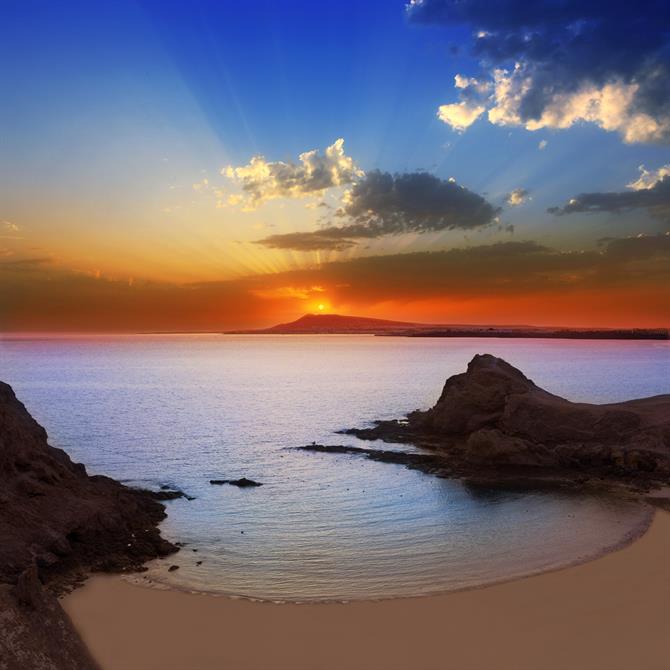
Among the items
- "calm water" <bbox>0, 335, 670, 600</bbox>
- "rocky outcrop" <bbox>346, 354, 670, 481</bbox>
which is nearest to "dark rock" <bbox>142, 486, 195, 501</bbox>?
"calm water" <bbox>0, 335, 670, 600</bbox>

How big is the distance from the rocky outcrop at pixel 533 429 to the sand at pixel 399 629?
14291 millimetres

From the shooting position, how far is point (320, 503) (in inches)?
1048

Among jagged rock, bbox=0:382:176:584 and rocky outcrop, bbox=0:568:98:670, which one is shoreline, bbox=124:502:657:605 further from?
rocky outcrop, bbox=0:568:98:670

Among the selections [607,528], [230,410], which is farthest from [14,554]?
[230,410]

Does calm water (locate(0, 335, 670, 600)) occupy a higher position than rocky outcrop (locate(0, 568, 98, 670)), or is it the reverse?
rocky outcrop (locate(0, 568, 98, 670))

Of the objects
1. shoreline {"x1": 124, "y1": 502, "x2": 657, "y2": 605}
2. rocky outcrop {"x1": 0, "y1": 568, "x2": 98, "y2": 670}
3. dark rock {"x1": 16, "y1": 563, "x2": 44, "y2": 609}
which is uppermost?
dark rock {"x1": 16, "y1": 563, "x2": 44, "y2": 609}

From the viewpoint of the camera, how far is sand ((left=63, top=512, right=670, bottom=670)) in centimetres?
1309

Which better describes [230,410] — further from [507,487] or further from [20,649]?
[20,649]

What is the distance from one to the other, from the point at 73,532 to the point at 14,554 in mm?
2717

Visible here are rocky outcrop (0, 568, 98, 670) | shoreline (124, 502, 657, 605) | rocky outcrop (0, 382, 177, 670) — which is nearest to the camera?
rocky outcrop (0, 568, 98, 670)

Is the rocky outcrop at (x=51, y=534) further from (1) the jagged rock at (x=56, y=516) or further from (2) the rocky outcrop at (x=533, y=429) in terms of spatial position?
(2) the rocky outcrop at (x=533, y=429)

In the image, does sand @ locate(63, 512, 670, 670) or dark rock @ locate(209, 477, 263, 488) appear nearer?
sand @ locate(63, 512, 670, 670)

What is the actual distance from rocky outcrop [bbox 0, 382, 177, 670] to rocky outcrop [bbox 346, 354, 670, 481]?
19027 mm

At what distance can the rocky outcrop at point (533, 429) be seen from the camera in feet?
103
